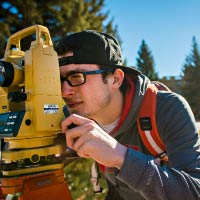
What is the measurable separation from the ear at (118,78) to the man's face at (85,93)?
0.28 ft

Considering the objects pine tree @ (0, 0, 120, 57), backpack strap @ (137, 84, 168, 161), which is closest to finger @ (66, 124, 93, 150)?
backpack strap @ (137, 84, 168, 161)

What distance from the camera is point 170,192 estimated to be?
126 centimetres

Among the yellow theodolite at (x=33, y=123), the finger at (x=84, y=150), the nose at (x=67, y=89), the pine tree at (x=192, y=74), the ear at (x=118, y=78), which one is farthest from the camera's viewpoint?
the pine tree at (x=192, y=74)

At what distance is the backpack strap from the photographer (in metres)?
1.73

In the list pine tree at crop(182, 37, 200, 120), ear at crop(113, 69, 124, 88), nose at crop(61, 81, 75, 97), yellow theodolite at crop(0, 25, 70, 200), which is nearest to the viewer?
yellow theodolite at crop(0, 25, 70, 200)

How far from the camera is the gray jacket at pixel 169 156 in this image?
1.21 m

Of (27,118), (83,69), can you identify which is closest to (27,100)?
(27,118)

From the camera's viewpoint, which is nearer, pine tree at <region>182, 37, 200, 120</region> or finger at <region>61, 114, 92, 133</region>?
finger at <region>61, 114, 92, 133</region>

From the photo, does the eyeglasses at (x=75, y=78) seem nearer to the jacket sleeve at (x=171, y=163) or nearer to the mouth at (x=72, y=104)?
the mouth at (x=72, y=104)

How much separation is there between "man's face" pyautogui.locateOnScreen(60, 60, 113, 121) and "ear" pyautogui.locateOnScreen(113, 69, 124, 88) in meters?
0.09

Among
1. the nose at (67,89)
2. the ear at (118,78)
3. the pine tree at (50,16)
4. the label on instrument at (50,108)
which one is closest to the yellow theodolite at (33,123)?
the label on instrument at (50,108)

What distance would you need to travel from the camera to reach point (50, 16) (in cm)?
790

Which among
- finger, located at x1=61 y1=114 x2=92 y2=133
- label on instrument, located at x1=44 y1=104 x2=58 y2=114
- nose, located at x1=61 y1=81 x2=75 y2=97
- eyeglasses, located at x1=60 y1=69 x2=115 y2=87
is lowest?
finger, located at x1=61 y1=114 x2=92 y2=133

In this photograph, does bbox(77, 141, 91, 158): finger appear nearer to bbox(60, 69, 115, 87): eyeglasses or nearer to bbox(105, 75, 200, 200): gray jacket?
bbox(105, 75, 200, 200): gray jacket
